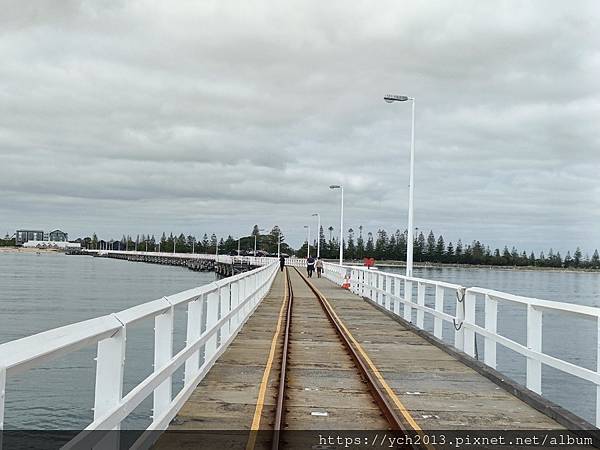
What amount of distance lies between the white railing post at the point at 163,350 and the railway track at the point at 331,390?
125cm

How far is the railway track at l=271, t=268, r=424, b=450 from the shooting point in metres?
8.53

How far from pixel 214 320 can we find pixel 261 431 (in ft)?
12.2

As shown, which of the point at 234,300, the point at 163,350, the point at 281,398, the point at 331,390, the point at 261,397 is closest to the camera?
the point at 163,350

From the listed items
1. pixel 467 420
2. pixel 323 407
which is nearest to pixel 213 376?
pixel 323 407

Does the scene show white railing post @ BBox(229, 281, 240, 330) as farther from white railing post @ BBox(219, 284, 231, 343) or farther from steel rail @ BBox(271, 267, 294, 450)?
steel rail @ BBox(271, 267, 294, 450)

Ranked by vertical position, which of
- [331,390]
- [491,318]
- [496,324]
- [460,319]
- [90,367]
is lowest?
[90,367]

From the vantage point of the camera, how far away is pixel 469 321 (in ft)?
43.3

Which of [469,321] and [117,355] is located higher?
[117,355]

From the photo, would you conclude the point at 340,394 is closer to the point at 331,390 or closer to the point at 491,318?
the point at 331,390

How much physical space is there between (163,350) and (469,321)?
23.6ft

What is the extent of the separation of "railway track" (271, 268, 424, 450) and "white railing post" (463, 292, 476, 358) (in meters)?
1.92

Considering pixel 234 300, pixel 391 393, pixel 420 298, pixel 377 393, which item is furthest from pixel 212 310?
pixel 420 298

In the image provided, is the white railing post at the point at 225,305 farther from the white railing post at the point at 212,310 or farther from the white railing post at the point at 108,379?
the white railing post at the point at 108,379

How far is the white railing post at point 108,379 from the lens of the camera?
17.6 ft
